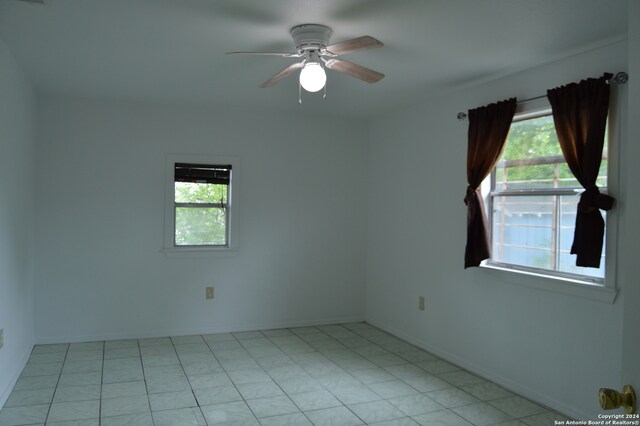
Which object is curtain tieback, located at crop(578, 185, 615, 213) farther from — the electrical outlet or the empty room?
the electrical outlet

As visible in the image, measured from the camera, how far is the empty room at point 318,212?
2896 millimetres

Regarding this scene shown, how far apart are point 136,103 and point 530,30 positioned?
143 inches

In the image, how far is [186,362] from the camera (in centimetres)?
420

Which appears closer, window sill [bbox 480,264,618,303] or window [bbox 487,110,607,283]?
window sill [bbox 480,264,618,303]

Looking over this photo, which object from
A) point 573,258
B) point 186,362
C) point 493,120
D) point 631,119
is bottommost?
point 186,362

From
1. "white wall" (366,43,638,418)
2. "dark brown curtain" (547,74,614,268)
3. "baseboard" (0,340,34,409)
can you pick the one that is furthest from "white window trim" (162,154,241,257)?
"dark brown curtain" (547,74,614,268)

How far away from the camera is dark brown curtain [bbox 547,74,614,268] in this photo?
116 inches

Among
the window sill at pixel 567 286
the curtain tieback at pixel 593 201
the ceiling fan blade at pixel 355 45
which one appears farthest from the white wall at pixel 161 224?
the curtain tieback at pixel 593 201

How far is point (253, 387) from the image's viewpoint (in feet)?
12.0

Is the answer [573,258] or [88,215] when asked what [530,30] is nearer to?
[573,258]

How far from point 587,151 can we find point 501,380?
5.83 feet

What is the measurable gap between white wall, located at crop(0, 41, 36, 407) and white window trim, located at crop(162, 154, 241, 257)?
3.83ft

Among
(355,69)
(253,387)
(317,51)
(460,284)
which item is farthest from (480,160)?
(253,387)

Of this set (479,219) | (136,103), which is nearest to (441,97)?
(479,219)
